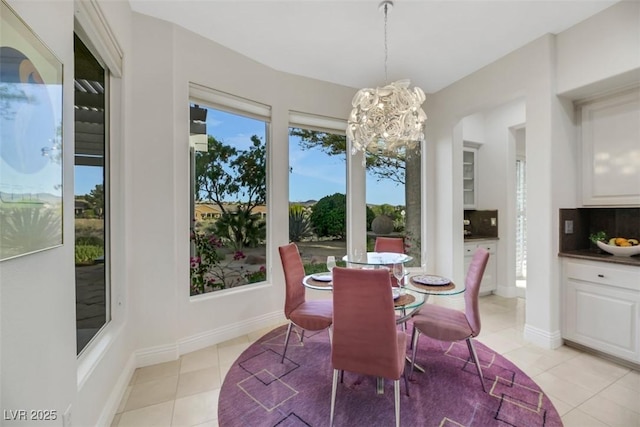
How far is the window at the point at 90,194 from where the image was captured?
5.58 ft

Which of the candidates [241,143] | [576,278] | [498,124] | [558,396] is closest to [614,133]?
[576,278]

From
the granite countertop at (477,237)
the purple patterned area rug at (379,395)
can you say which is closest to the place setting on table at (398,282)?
the purple patterned area rug at (379,395)

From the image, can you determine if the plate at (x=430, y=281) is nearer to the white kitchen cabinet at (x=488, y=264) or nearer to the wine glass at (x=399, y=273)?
the wine glass at (x=399, y=273)

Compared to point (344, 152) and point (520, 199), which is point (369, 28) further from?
point (520, 199)

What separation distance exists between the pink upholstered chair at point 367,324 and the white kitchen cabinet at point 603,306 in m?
2.22

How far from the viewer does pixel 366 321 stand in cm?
161

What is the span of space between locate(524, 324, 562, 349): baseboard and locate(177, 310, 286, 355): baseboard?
2.74 meters

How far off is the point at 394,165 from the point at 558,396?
3033 mm

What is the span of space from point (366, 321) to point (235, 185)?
220 cm

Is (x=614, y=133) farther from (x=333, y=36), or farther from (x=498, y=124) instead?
(x=333, y=36)

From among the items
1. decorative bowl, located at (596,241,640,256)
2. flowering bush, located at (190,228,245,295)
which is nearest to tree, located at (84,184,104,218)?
flowering bush, located at (190,228,245,295)

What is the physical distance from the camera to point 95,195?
6.39 feet

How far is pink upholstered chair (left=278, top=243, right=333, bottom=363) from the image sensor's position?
7.48 feet

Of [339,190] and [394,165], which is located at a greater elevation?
[394,165]
